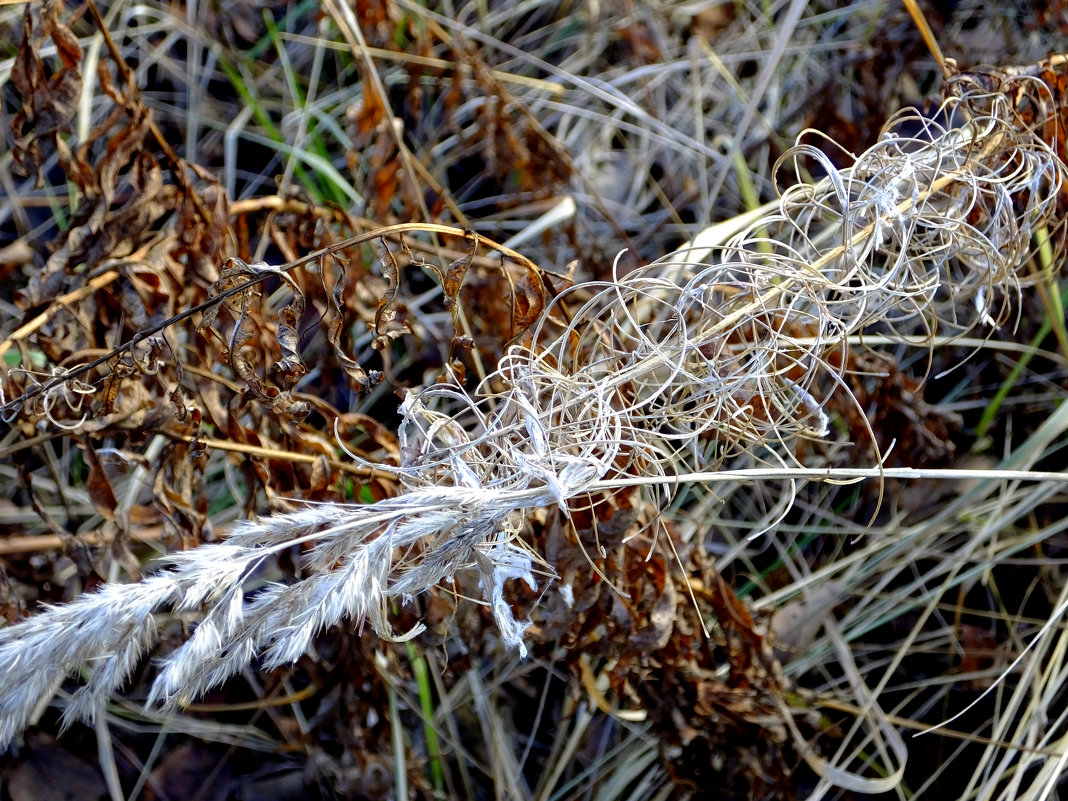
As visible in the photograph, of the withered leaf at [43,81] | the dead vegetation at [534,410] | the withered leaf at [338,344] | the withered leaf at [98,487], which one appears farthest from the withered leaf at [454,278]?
the withered leaf at [43,81]

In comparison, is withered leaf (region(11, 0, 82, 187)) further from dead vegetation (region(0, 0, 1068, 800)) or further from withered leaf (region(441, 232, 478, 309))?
withered leaf (region(441, 232, 478, 309))

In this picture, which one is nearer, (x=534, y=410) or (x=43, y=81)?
(x=534, y=410)

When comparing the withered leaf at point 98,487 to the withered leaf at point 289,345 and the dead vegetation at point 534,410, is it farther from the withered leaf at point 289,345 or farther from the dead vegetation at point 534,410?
the withered leaf at point 289,345

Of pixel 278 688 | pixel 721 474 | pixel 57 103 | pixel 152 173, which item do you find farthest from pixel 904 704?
pixel 57 103

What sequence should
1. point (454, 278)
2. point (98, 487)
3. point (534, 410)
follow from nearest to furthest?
point (534, 410)
point (454, 278)
point (98, 487)

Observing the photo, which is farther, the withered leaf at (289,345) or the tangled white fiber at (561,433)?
the withered leaf at (289,345)

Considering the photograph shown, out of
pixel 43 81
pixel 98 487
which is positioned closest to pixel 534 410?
pixel 98 487

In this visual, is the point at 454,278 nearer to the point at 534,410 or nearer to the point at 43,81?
the point at 534,410
